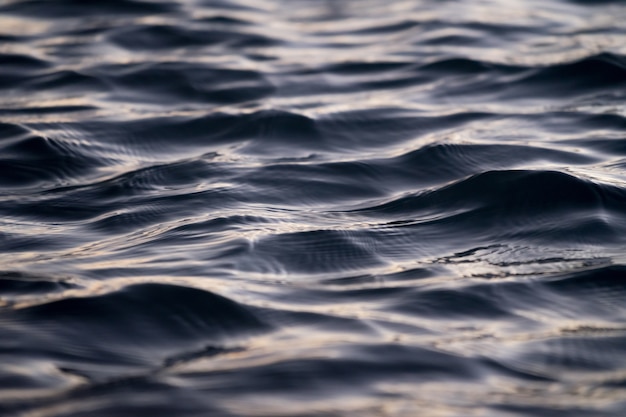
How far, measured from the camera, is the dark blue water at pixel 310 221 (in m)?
2.37

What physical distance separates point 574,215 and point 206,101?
2180mm

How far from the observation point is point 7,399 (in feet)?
7.29

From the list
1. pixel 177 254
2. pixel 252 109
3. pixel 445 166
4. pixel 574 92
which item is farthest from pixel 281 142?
pixel 574 92

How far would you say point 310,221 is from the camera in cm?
341

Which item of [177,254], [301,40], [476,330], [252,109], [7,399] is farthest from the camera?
[301,40]

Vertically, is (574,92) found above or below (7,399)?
above

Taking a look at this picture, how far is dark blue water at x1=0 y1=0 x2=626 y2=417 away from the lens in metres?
2.37

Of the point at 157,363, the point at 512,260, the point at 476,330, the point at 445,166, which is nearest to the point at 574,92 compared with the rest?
the point at 445,166

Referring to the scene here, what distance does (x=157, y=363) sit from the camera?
7.95 feet

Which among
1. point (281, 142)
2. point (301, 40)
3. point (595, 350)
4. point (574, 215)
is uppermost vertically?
point (301, 40)

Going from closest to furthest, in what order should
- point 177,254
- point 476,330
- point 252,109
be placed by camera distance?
point 476,330
point 177,254
point 252,109

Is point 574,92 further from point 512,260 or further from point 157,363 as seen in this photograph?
point 157,363

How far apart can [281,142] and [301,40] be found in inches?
77.4

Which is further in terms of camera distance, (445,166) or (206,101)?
(206,101)
